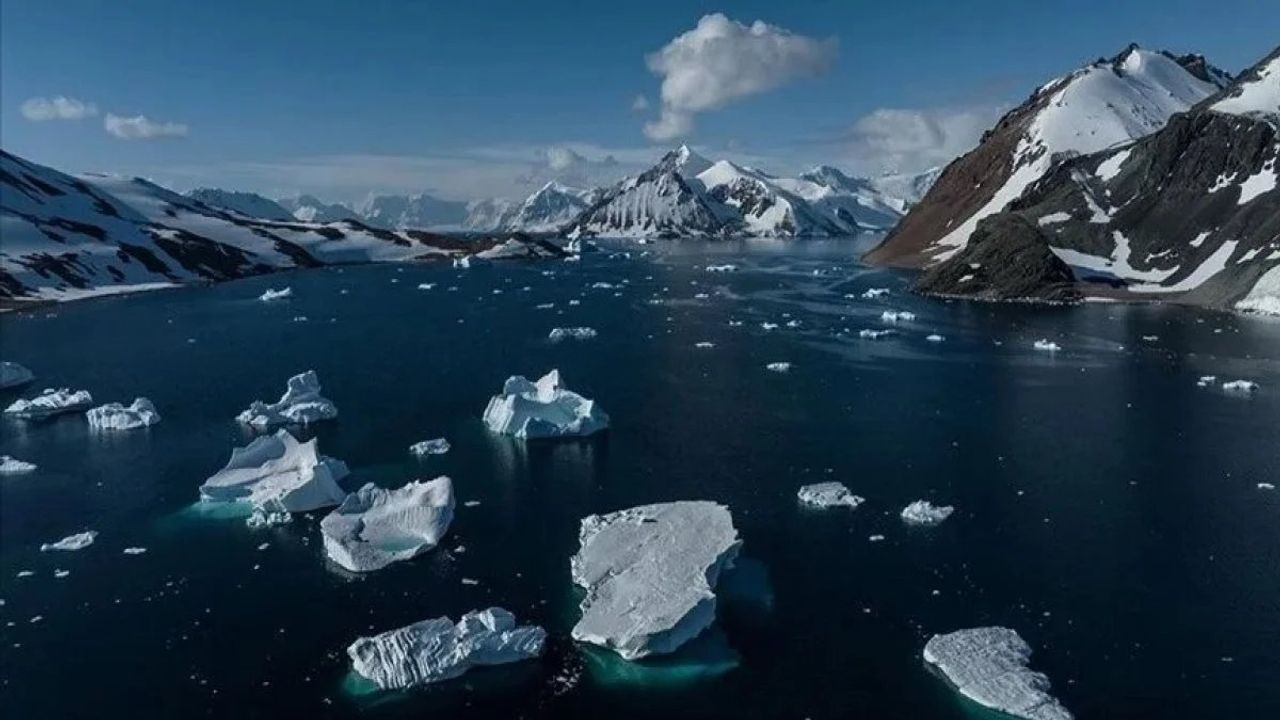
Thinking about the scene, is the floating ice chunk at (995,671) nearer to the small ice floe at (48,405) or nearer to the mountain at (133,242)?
the small ice floe at (48,405)

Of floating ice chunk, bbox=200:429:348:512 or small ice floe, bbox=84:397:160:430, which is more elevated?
floating ice chunk, bbox=200:429:348:512

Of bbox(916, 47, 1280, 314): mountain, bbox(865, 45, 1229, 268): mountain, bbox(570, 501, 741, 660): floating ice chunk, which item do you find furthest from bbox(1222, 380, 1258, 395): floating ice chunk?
bbox(865, 45, 1229, 268): mountain

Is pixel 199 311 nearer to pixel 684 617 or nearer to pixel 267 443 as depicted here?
pixel 267 443

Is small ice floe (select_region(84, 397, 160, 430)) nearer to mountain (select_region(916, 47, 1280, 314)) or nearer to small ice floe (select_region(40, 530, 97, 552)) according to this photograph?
small ice floe (select_region(40, 530, 97, 552))

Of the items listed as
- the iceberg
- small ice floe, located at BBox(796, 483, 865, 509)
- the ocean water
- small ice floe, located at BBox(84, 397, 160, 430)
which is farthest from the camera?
small ice floe, located at BBox(84, 397, 160, 430)

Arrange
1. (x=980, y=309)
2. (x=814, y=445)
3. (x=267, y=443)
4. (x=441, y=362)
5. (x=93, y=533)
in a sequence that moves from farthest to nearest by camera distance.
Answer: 1. (x=980, y=309)
2. (x=441, y=362)
3. (x=814, y=445)
4. (x=267, y=443)
5. (x=93, y=533)

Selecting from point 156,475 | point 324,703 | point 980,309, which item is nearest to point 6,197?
point 156,475
